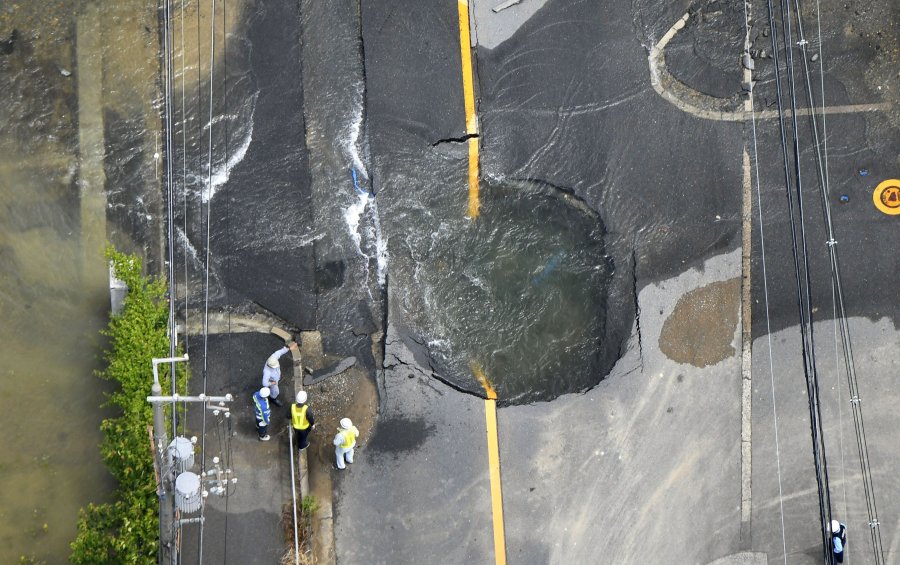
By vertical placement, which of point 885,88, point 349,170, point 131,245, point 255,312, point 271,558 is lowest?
point 271,558

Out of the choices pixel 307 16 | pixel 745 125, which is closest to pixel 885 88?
pixel 745 125

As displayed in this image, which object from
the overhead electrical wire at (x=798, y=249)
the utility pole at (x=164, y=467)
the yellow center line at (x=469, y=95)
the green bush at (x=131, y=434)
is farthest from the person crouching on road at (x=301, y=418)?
the overhead electrical wire at (x=798, y=249)

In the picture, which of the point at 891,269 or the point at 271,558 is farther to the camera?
the point at 891,269

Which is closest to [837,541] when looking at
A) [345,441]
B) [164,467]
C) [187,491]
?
[345,441]

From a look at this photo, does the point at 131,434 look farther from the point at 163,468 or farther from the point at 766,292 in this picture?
the point at 766,292

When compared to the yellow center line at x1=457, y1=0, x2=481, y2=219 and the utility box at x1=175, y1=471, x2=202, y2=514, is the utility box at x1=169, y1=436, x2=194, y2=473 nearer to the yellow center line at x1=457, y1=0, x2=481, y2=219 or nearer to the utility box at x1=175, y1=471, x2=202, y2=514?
the utility box at x1=175, y1=471, x2=202, y2=514

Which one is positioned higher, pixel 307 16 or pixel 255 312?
pixel 307 16

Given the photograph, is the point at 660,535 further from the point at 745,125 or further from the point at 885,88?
the point at 885,88

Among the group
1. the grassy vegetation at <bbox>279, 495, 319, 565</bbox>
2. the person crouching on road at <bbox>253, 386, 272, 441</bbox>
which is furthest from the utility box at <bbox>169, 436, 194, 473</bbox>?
the grassy vegetation at <bbox>279, 495, 319, 565</bbox>

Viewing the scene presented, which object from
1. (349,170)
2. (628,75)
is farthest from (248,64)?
(628,75)
